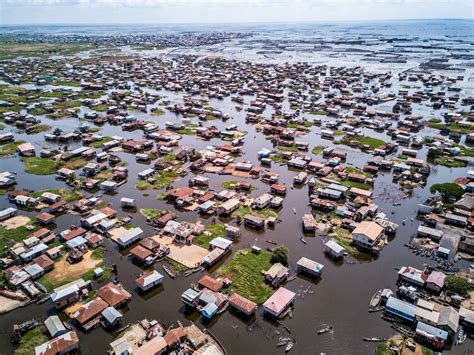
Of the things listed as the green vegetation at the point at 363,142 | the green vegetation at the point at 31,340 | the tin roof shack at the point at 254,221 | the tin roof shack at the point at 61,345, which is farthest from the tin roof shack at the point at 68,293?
the green vegetation at the point at 363,142

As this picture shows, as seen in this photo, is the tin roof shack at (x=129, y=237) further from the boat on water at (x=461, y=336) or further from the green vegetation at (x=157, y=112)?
the green vegetation at (x=157, y=112)

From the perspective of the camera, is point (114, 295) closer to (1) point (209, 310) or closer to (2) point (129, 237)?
(2) point (129, 237)

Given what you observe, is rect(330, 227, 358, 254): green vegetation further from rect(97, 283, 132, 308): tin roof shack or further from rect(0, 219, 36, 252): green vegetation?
rect(0, 219, 36, 252): green vegetation

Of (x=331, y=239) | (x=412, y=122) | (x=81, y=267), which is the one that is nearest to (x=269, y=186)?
(x=331, y=239)

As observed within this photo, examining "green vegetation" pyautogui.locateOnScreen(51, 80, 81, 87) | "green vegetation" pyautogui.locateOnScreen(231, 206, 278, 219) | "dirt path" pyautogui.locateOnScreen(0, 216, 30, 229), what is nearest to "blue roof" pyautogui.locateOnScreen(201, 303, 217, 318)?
"green vegetation" pyautogui.locateOnScreen(231, 206, 278, 219)

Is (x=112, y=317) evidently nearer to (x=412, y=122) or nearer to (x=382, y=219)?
(x=382, y=219)

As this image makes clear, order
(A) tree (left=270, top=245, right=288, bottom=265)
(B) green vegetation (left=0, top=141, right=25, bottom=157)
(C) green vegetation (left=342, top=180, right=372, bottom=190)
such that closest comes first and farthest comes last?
(A) tree (left=270, top=245, right=288, bottom=265) → (C) green vegetation (left=342, top=180, right=372, bottom=190) → (B) green vegetation (left=0, top=141, right=25, bottom=157)

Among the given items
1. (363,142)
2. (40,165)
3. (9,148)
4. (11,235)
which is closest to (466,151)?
(363,142)
